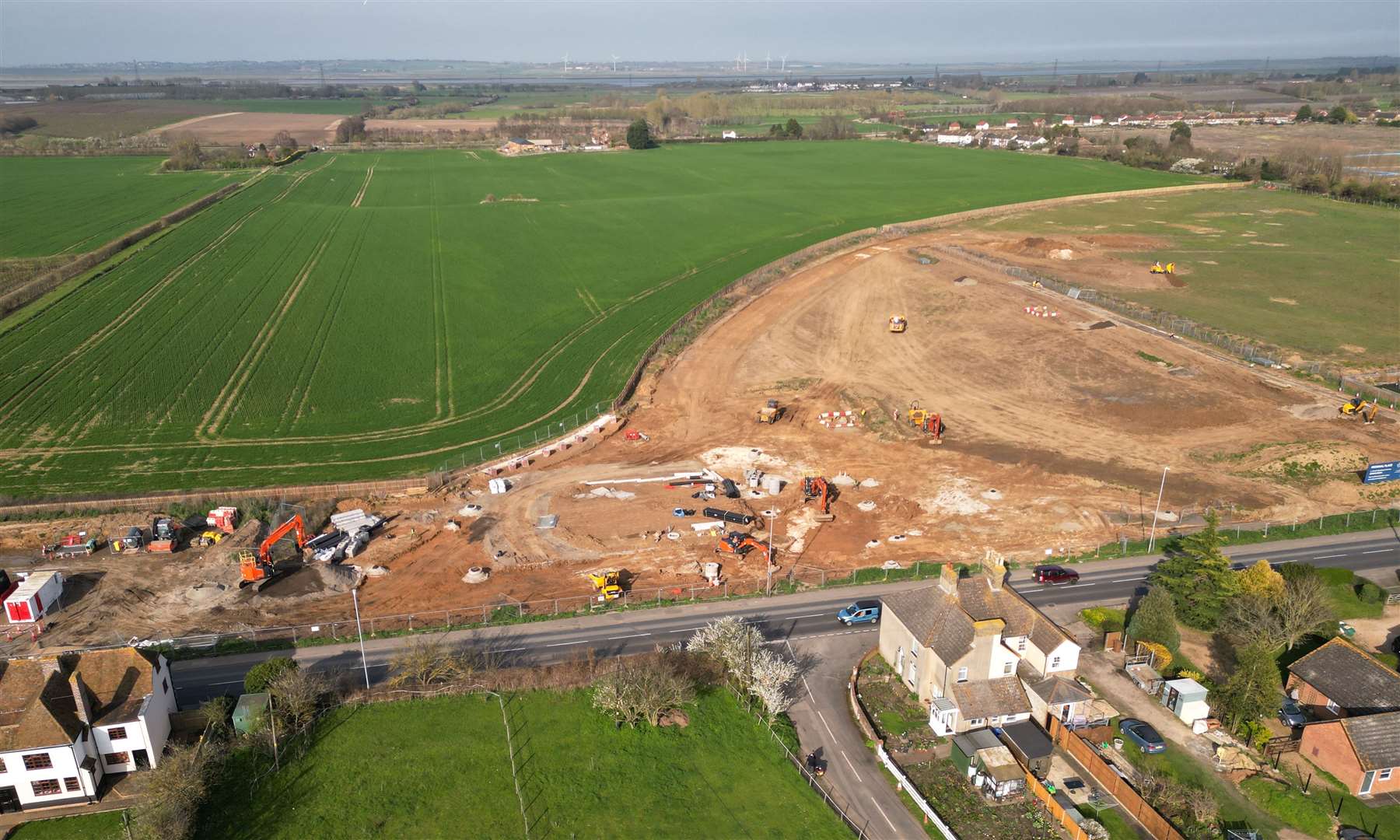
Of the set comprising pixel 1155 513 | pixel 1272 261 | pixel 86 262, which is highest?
pixel 86 262

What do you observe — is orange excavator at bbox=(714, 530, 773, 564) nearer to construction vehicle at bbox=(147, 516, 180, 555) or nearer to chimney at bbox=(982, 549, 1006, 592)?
chimney at bbox=(982, 549, 1006, 592)

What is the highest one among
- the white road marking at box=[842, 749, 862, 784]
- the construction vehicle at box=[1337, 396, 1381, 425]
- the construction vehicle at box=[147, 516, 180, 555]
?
the construction vehicle at box=[1337, 396, 1381, 425]

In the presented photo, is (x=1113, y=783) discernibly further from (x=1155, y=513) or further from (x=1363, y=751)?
(x=1155, y=513)


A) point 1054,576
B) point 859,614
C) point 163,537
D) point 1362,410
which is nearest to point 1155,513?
point 1054,576

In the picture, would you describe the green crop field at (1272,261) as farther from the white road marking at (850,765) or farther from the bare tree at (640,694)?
the bare tree at (640,694)

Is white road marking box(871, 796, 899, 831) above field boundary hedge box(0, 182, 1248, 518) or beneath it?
beneath

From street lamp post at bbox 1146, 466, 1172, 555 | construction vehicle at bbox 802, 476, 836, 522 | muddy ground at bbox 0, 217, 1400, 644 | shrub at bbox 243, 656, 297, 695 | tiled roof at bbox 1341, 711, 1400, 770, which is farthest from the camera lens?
construction vehicle at bbox 802, 476, 836, 522

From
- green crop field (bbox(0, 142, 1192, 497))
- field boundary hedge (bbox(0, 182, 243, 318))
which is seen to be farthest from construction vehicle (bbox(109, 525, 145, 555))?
field boundary hedge (bbox(0, 182, 243, 318))

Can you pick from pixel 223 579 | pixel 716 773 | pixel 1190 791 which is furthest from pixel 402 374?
pixel 1190 791
